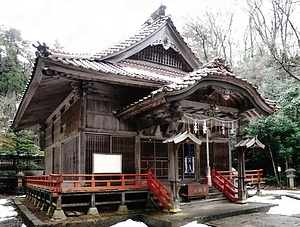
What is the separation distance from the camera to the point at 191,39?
113 feet

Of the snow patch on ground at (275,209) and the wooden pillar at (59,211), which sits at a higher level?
the wooden pillar at (59,211)

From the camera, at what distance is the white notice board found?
A: 972 cm

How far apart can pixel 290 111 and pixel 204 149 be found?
1148 centimetres

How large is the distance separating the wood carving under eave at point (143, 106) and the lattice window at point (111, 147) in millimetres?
902

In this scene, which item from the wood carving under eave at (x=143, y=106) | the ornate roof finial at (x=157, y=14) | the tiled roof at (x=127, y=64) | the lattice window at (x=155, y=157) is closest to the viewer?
the wood carving under eave at (x=143, y=106)

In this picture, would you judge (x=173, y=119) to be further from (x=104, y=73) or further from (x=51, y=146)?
(x=51, y=146)

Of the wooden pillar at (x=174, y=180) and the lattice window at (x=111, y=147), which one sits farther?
the lattice window at (x=111, y=147)

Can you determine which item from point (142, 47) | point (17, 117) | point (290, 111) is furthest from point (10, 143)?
point (290, 111)

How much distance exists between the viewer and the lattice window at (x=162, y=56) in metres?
13.0

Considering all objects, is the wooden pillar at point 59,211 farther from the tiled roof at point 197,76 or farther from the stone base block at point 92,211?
the tiled roof at point 197,76

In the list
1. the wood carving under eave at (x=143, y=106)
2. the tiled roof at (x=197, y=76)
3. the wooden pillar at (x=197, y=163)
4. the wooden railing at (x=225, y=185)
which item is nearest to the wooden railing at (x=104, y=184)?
the wood carving under eave at (x=143, y=106)

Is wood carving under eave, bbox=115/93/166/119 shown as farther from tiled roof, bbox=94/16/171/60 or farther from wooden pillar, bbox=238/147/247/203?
wooden pillar, bbox=238/147/247/203

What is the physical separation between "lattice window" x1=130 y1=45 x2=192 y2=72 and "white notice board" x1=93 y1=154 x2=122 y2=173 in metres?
4.72

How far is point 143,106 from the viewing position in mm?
8891
